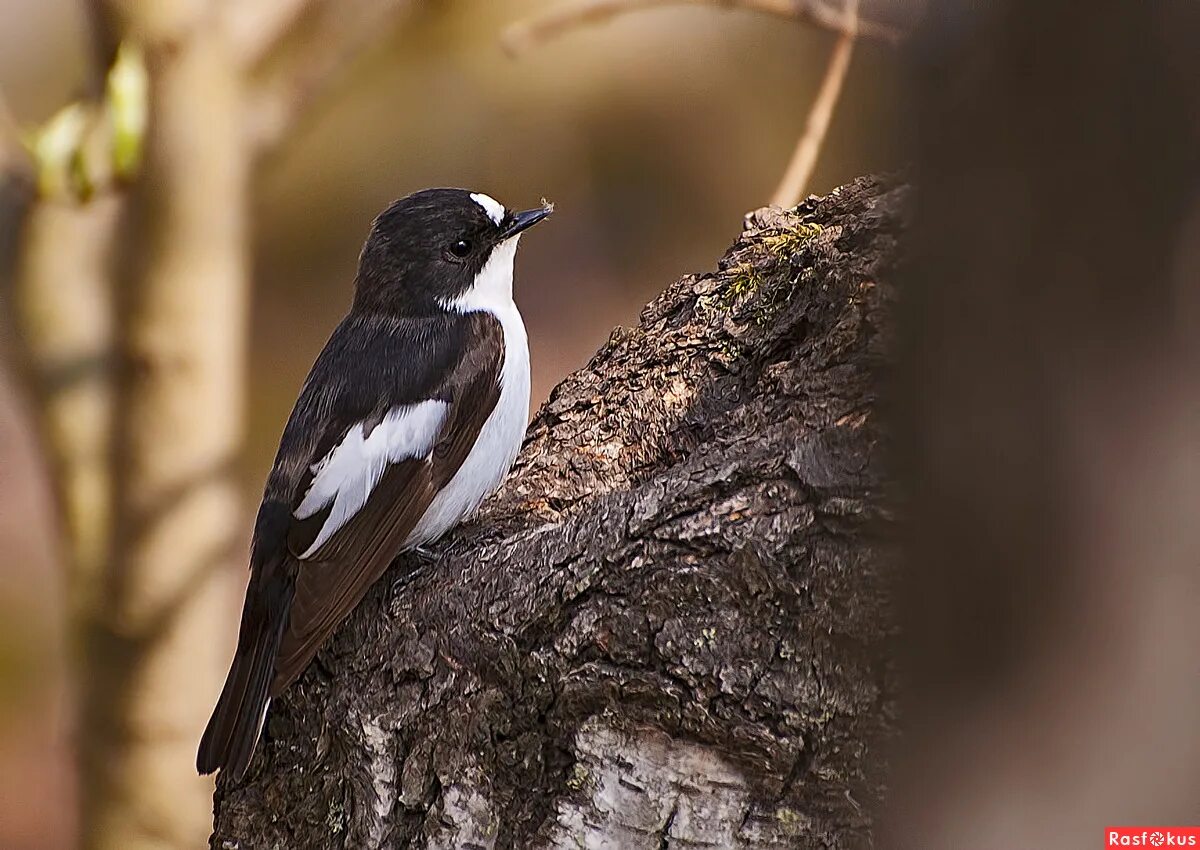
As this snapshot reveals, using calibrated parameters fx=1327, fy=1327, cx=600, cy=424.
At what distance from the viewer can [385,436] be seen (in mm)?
3254

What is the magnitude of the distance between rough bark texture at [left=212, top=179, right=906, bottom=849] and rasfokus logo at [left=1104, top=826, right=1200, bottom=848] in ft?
2.35

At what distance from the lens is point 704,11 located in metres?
7.37

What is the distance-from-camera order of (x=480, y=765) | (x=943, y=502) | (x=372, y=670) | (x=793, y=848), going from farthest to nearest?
(x=372, y=670)
(x=480, y=765)
(x=793, y=848)
(x=943, y=502)

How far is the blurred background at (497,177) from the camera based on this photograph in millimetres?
7027

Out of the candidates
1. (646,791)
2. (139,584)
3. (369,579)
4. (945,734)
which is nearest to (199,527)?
(139,584)

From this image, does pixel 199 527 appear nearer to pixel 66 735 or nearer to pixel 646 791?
pixel 66 735

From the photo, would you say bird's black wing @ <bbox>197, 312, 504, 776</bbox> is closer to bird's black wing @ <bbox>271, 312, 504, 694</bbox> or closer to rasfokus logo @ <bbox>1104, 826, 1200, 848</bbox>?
bird's black wing @ <bbox>271, 312, 504, 694</bbox>

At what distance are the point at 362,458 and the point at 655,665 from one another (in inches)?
49.2

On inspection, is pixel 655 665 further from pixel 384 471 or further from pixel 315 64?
pixel 315 64

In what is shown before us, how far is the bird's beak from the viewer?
12.3ft

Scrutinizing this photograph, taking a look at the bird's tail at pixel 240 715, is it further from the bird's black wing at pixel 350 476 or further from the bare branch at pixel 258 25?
the bare branch at pixel 258 25

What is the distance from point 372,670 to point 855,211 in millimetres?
1471

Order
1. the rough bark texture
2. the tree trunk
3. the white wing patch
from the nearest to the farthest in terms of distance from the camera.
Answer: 1. the rough bark texture
2. the white wing patch
3. the tree trunk

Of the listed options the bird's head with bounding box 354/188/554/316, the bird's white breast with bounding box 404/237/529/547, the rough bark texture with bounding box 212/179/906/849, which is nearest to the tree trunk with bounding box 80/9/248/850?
the bird's head with bounding box 354/188/554/316
